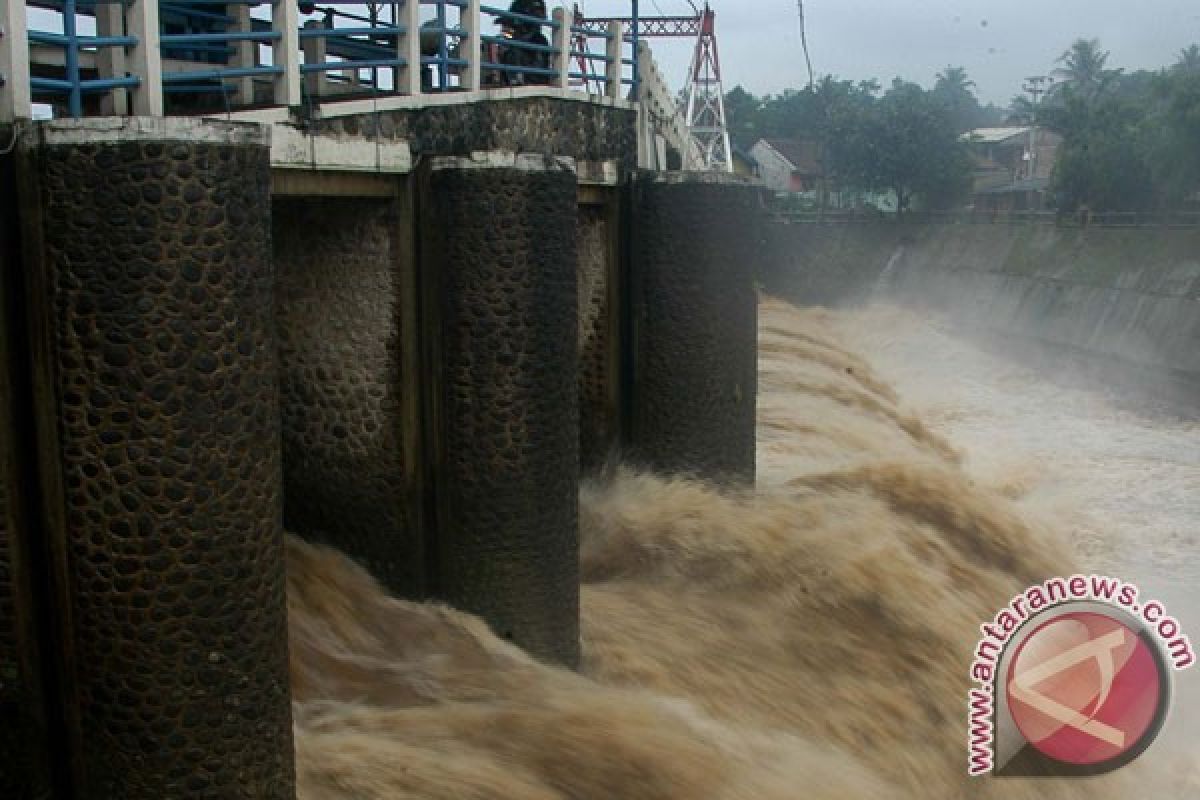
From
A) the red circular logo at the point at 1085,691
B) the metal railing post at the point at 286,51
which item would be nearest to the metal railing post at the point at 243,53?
the metal railing post at the point at 286,51

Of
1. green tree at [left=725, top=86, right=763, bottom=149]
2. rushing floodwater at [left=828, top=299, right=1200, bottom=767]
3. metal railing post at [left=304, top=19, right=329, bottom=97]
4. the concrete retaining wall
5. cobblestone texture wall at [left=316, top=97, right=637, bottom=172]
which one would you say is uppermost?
green tree at [left=725, top=86, right=763, bottom=149]

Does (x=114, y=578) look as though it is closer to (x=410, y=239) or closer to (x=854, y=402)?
(x=410, y=239)

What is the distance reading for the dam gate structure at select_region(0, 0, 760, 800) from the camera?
517 cm

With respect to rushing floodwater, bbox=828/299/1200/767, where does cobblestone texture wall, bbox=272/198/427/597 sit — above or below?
above

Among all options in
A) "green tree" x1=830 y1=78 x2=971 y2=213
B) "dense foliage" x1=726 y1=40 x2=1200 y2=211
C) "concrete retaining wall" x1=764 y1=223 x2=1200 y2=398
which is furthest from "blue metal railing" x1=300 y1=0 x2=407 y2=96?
"green tree" x1=830 y1=78 x2=971 y2=213

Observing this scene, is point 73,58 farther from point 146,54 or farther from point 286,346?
point 286,346

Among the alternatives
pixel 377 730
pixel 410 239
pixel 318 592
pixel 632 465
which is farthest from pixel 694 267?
pixel 377 730

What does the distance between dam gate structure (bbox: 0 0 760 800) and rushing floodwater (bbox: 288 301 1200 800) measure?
0.51 m

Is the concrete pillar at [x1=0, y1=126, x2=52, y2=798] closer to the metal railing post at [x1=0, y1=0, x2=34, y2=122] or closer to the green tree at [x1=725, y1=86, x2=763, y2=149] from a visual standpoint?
the metal railing post at [x1=0, y1=0, x2=34, y2=122]

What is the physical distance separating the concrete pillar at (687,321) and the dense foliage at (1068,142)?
26719 millimetres

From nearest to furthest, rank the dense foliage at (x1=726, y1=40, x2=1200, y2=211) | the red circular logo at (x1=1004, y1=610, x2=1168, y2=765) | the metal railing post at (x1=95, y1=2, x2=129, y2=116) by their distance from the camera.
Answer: the metal railing post at (x1=95, y1=2, x2=129, y2=116)
the red circular logo at (x1=1004, y1=610, x2=1168, y2=765)
the dense foliage at (x1=726, y1=40, x2=1200, y2=211)

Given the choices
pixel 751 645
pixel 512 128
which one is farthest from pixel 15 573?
pixel 512 128

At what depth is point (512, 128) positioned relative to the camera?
9555 millimetres

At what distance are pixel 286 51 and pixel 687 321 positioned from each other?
4441mm
